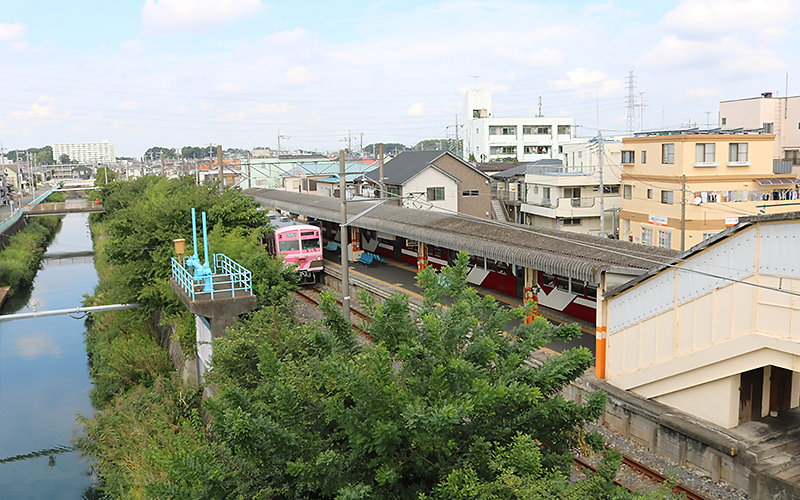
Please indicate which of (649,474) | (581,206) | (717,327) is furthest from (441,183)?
(649,474)

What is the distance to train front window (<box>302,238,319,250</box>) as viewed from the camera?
25.2 metres

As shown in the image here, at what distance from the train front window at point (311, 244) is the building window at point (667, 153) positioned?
1767 cm

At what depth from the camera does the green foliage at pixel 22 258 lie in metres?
40.9

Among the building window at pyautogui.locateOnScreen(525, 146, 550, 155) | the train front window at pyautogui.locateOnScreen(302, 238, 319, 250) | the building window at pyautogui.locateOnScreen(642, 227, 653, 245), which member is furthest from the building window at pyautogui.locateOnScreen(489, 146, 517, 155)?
the train front window at pyautogui.locateOnScreen(302, 238, 319, 250)

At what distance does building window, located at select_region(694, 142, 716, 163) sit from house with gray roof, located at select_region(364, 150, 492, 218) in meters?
13.7

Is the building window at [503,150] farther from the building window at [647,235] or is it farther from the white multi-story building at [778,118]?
the building window at [647,235]

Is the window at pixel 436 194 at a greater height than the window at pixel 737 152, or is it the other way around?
the window at pixel 737 152

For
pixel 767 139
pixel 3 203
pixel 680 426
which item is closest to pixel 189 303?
pixel 680 426

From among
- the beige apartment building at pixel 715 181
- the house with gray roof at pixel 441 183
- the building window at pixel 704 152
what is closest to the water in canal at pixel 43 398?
the house with gray roof at pixel 441 183

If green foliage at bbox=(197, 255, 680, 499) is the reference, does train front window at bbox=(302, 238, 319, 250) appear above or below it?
below

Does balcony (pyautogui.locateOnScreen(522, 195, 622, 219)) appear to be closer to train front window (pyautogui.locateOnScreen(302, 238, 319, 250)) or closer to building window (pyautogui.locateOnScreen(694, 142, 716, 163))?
building window (pyautogui.locateOnScreen(694, 142, 716, 163))

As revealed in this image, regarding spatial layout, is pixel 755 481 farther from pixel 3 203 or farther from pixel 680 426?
pixel 3 203

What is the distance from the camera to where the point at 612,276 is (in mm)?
13445

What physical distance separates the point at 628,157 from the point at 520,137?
32.3 meters
